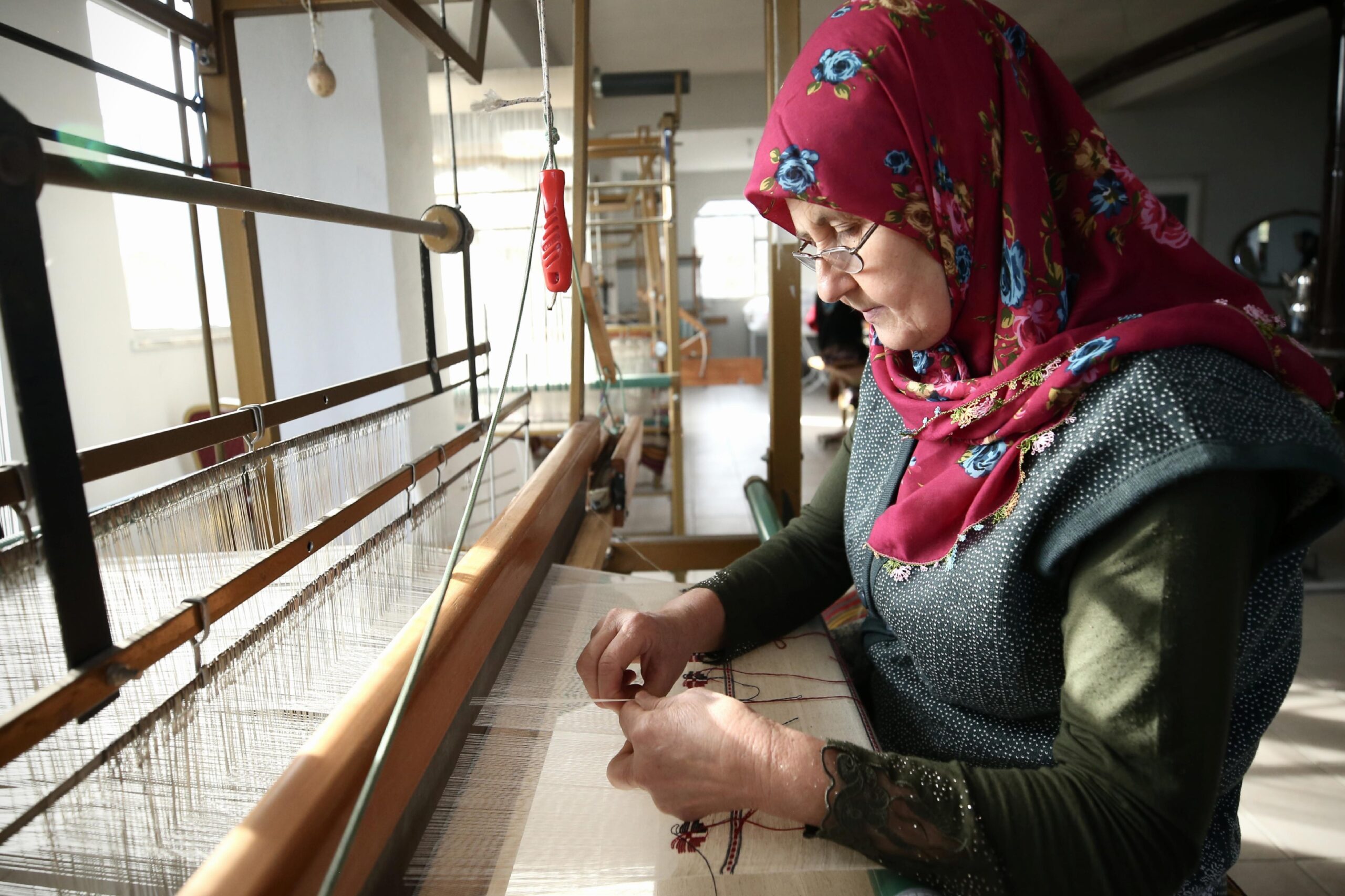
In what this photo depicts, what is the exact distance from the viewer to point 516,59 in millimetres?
4922

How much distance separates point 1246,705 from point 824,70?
0.73m

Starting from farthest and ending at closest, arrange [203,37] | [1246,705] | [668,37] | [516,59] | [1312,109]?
[1312,109] → [668,37] → [516,59] → [203,37] → [1246,705]

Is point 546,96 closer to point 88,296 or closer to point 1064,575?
point 1064,575

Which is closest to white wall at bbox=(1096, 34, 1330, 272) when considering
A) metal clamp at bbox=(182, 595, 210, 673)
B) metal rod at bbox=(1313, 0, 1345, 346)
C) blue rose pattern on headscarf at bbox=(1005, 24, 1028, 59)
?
metal rod at bbox=(1313, 0, 1345, 346)

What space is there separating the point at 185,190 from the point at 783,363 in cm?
135

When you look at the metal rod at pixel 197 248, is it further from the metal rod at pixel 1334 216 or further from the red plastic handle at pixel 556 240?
the metal rod at pixel 1334 216

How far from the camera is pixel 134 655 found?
48 cm

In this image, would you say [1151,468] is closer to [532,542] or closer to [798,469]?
[532,542]

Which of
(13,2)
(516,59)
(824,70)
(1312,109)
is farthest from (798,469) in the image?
(1312,109)

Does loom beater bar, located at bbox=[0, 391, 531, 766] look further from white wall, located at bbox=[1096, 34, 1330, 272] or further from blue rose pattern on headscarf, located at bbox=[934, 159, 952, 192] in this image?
white wall, located at bbox=[1096, 34, 1330, 272]

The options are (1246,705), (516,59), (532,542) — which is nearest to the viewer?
(1246,705)

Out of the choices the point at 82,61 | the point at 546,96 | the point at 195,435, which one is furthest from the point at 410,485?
the point at 82,61

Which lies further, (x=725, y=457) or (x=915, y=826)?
(x=725, y=457)

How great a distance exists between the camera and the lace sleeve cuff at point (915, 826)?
604 mm
